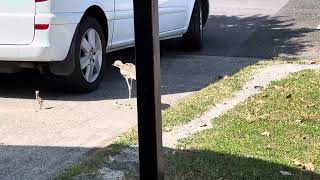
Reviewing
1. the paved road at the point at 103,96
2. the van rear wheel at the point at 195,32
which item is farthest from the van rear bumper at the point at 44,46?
the van rear wheel at the point at 195,32

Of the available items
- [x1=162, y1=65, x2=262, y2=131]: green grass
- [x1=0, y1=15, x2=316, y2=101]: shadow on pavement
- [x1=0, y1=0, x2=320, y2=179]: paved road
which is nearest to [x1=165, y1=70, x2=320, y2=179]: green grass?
[x1=162, y1=65, x2=262, y2=131]: green grass

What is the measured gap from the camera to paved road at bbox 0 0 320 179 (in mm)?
4871

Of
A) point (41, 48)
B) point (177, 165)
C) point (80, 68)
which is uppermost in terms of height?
point (41, 48)

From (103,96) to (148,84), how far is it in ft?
12.0

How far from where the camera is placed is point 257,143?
4992 mm

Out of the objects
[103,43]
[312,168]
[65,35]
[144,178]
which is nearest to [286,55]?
[103,43]

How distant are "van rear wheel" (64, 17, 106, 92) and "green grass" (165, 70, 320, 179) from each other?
161 centimetres

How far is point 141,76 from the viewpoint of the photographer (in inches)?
122

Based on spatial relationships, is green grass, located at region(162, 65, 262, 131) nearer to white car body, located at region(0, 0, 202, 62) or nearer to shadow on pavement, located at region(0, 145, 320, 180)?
shadow on pavement, located at region(0, 145, 320, 180)

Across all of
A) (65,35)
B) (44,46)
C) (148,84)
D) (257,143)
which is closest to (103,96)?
(65,35)

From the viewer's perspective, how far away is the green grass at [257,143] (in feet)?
14.5

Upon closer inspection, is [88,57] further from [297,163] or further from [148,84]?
[148,84]

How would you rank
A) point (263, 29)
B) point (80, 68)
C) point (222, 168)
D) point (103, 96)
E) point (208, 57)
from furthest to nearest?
1. point (263, 29)
2. point (208, 57)
3. point (103, 96)
4. point (80, 68)
5. point (222, 168)

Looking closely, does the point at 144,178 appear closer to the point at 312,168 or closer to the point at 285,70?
the point at 312,168
